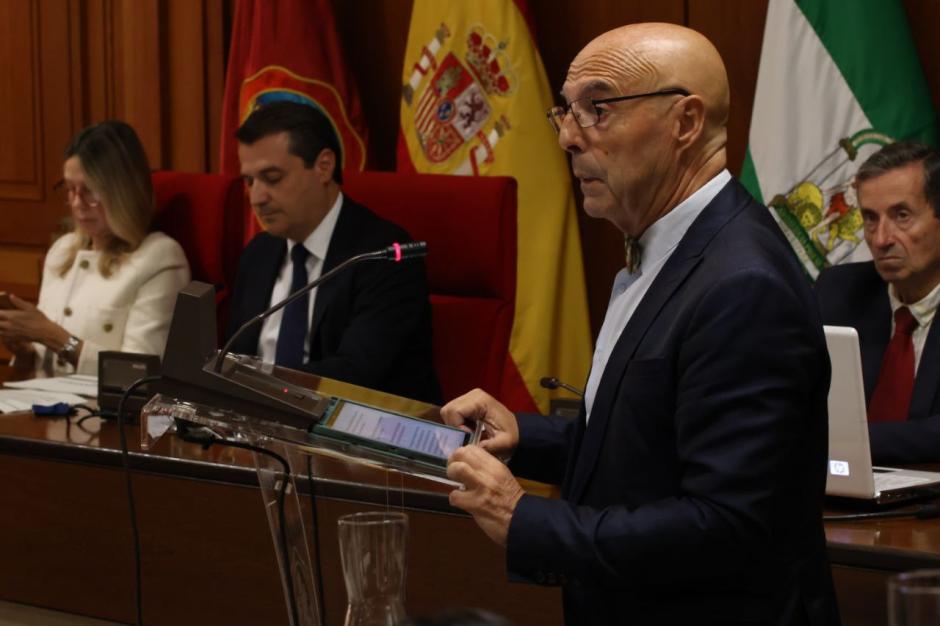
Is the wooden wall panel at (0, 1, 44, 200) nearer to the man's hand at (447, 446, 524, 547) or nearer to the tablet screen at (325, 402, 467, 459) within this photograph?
the tablet screen at (325, 402, 467, 459)

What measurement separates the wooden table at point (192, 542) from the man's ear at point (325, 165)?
0.84 m

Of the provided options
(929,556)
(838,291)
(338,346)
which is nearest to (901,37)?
(838,291)

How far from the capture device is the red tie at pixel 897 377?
8.97 feet

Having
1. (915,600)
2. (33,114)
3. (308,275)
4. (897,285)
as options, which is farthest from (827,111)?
(33,114)

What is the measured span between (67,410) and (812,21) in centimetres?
216

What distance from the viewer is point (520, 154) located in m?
3.87

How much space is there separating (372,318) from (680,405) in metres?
1.81

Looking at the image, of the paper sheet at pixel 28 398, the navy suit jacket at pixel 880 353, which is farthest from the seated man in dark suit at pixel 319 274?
the navy suit jacket at pixel 880 353

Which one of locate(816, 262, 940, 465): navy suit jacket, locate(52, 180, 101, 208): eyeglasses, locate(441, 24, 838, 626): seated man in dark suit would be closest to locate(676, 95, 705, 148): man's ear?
locate(441, 24, 838, 626): seated man in dark suit

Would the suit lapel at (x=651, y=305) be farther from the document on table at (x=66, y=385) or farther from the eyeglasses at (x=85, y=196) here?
the eyeglasses at (x=85, y=196)

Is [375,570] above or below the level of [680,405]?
below

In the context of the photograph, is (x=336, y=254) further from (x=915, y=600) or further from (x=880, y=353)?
(x=915, y=600)

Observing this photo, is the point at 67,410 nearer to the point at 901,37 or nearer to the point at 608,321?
the point at 608,321

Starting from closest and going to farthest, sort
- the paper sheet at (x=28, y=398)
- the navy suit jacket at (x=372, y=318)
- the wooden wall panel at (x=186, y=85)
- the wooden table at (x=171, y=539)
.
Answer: the wooden table at (x=171, y=539), the paper sheet at (x=28, y=398), the navy suit jacket at (x=372, y=318), the wooden wall panel at (x=186, y=85)
